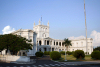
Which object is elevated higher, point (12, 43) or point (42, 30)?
point (42, 30)

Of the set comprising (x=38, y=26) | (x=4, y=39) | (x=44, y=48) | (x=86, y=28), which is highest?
(x=38, y=26)

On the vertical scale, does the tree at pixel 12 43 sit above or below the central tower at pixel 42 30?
below

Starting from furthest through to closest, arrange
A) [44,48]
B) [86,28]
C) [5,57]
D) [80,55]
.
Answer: [44,48] < [86,28] < [80,55] < [5,57]

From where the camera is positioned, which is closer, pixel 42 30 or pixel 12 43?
pixel 12 43

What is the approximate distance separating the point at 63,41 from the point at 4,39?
221 ft

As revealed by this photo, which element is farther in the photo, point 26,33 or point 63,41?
point 63,41

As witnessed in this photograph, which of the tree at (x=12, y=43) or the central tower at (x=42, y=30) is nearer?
the tree at (x=12, y=43)

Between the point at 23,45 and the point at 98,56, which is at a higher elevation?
the point at 23,45

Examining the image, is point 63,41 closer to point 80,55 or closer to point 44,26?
point 44,26

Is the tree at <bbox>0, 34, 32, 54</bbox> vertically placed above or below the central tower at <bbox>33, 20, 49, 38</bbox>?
below

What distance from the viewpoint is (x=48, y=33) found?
90938 mm

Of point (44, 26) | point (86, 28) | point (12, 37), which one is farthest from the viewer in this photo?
point (44, 26)

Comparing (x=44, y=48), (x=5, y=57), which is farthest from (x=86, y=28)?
(x=44, y=48)

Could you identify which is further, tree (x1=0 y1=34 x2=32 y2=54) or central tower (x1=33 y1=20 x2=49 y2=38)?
central tower (x1=33 y1=20 x2=49 y2=38)
